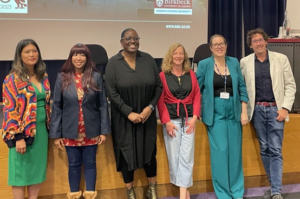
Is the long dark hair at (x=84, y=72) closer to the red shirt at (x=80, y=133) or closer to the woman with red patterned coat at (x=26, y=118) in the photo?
the red shirt at (x=80, y=133)

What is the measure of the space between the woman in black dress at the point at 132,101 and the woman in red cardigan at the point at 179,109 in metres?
0.12

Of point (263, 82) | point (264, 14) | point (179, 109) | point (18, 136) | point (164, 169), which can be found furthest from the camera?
point (264, 14)

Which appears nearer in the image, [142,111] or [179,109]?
[142,111]

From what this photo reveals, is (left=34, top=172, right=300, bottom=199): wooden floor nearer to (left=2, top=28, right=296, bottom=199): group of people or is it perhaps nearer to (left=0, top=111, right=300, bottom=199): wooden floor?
(left=0, top=111, right=300, bottom=199): wooden floor

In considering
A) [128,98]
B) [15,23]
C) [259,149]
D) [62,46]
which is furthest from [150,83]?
[15,23]

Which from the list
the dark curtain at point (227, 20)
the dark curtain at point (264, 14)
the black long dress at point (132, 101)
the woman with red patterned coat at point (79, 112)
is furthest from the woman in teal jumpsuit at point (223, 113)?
the dark curtain at point (264, 14)

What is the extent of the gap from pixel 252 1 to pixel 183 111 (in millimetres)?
3547

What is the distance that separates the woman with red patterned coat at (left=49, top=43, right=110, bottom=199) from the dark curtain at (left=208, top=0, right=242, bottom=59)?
332cm

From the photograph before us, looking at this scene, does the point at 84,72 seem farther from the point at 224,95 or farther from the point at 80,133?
the point at 224,95

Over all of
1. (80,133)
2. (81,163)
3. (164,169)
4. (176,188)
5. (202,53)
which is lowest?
(176,188)

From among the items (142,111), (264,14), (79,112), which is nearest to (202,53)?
(264,14)

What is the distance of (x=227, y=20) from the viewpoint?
4883 millimetres

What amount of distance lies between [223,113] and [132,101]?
0.76m

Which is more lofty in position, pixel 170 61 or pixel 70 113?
pixel 170 61
